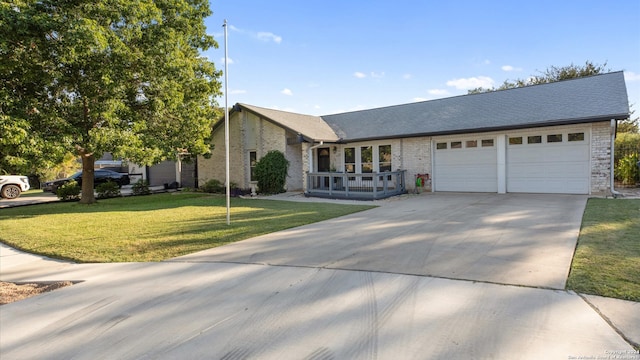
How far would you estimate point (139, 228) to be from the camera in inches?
354

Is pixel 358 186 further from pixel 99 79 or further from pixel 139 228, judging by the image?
pixel 99 79

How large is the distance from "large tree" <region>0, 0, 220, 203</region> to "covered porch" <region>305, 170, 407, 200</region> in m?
5.83

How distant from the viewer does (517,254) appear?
17.9 feet

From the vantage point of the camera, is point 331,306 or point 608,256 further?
point 608,256

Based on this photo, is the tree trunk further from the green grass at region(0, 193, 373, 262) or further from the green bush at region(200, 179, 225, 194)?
the green bush at region(200, 179, 225, 194)

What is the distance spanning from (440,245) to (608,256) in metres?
2.31

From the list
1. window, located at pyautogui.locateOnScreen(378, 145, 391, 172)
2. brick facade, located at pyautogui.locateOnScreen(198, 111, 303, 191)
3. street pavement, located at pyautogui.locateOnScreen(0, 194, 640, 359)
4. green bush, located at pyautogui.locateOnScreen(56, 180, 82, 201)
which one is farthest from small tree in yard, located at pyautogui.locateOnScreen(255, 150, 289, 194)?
street pavement, located at pyautogui.locateOnScreen(0, 194, 640, 359)

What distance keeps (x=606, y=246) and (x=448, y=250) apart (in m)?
2.48

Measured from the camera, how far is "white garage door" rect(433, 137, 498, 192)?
14.9 metres

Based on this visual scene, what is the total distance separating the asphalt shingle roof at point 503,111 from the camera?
42.1 ft

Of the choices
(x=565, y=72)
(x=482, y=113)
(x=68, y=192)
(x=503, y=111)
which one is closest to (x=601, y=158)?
(x=503, y=111)

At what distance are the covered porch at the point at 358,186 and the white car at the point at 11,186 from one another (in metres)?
16.3

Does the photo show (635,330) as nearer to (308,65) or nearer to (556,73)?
(308,65)

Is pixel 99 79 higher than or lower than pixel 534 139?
higher
